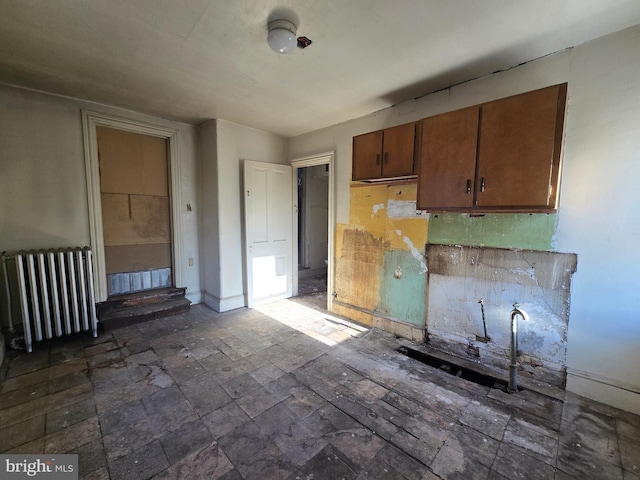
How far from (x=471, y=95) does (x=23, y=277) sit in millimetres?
4568

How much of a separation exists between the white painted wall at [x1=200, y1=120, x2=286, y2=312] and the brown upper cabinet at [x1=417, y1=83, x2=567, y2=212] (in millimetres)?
2533

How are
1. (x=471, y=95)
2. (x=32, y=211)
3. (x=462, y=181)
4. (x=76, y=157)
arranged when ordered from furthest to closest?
(x=76, y=157), (x=32, y=211), (x=471, y=95), (x=462, y=181)

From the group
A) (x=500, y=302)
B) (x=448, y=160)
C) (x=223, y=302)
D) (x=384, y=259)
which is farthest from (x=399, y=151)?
(x=223, y=302)

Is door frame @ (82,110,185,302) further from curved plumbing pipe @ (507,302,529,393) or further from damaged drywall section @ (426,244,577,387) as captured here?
curved plumbing pipe @ (507,302,529,393)

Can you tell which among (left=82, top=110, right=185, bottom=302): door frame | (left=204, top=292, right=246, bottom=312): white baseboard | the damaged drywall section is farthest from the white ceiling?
(left=204, top=292, right=246, bottom=312): white baseboard

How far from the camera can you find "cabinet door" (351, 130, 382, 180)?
272cm

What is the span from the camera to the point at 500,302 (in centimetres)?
240

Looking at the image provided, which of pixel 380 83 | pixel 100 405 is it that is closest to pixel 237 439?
pixel 100 405

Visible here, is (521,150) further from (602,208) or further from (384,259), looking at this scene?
(384,259)

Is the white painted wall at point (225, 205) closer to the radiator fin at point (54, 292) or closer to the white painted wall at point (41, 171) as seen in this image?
the white painted wall at point (41, 171)

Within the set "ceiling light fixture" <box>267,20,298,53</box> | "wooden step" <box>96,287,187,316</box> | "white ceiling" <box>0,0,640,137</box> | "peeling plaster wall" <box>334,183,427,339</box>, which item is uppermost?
"white ceiling" <box>0,0,640,137</box>

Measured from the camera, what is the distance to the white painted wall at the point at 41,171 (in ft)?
8.85

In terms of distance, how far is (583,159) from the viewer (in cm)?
197

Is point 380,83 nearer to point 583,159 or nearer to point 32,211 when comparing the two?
point 583,159
